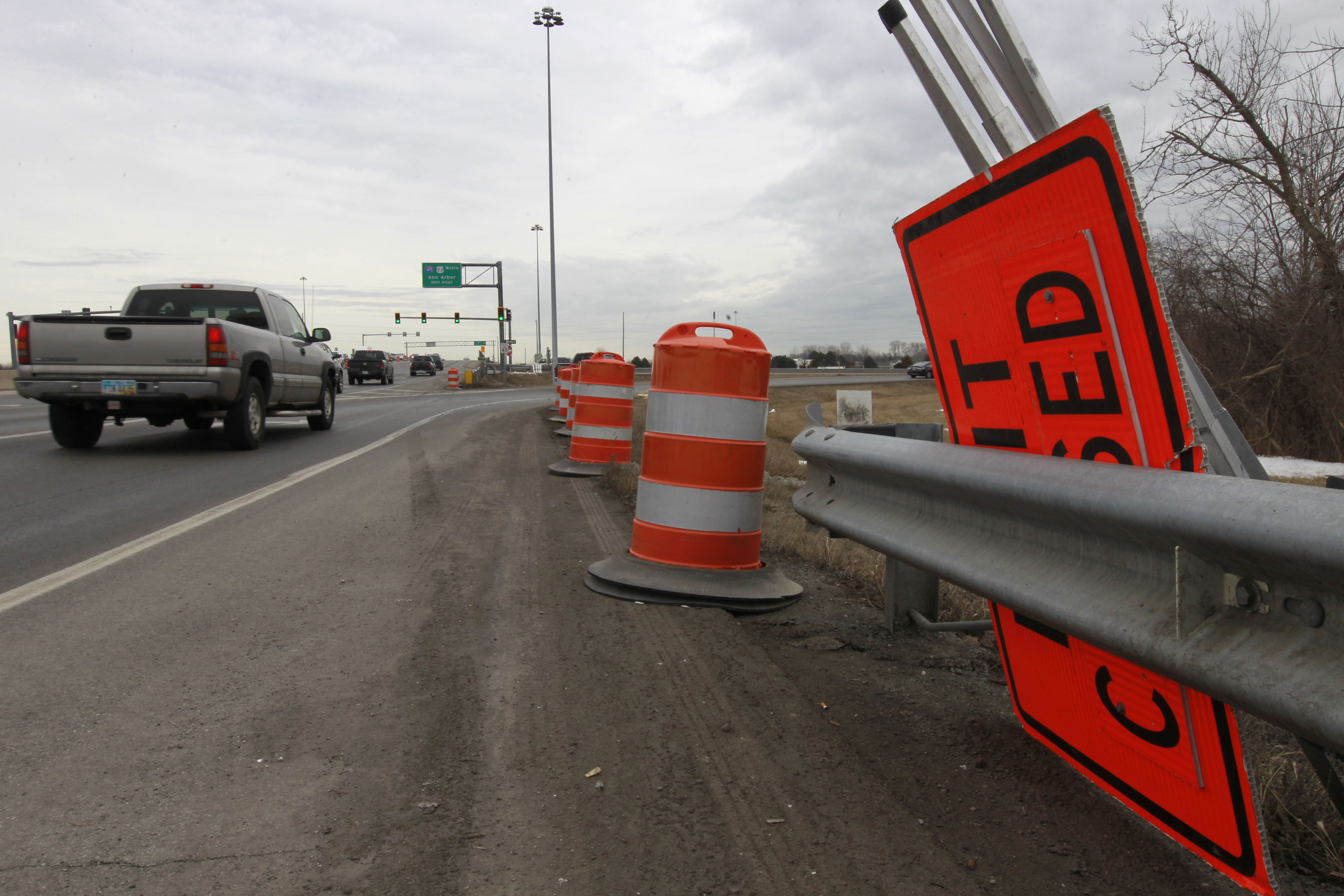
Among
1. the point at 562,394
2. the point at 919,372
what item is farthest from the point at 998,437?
the point at 919,372

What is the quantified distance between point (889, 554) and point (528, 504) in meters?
5.22

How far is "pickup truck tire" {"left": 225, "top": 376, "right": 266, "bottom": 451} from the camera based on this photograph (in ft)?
37.7

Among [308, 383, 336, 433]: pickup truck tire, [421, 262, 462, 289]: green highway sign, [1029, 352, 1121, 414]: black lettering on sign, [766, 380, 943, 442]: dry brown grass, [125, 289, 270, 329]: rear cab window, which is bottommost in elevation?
[766, 380, 943, 442]: dry brown grass

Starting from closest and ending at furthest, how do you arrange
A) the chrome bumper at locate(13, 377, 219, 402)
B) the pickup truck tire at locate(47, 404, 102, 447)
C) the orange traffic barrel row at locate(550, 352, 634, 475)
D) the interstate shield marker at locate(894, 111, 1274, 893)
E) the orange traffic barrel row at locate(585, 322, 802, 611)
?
1. the interstate shield marker at locate(894, 111, 1274, 893)
2. the orange traffic barrel row at locate(585, 322, 802, 611)
3. the chrome bumper at locate(13, 377, 219, 402)
4. the orange traffic barrel row at locate(550, 352, 634, 475)
5. the pickup truck tire at locate(47, 404, 102, 447)

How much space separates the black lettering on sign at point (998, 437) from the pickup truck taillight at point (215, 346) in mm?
10473

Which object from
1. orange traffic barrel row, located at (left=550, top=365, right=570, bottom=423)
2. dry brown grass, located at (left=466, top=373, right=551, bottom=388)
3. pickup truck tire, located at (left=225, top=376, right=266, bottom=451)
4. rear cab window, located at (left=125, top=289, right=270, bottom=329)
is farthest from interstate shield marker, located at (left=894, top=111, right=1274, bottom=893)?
dry brown grass, located at (left=466, top=373, right=551, bottom=388)

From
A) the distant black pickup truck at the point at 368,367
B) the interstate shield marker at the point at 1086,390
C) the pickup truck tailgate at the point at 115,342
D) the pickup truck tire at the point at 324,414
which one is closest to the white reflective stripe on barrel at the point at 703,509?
the interstate shield marker at the point at 1086,390

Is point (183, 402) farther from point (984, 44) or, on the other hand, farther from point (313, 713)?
point (984, 44)

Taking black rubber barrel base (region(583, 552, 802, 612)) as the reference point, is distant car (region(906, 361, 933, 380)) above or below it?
above

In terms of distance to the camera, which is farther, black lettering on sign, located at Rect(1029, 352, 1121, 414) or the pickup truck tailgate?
the pickup truck tailgate

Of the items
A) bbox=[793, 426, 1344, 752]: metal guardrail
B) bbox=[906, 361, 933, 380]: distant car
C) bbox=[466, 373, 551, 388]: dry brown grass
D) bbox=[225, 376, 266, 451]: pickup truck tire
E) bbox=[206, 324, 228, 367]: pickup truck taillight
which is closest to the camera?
bbox=[793, 426, 1344, 752]: metal guardrail

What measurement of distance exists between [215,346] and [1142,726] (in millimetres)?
11273

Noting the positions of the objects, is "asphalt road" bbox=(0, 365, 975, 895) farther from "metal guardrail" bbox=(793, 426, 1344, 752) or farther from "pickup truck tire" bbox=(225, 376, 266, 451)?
"pickup truck tire" bbox=(225, 376, 266, 451)

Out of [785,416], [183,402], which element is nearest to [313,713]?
[183,402]
